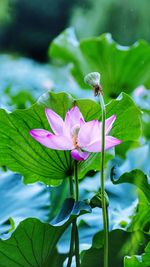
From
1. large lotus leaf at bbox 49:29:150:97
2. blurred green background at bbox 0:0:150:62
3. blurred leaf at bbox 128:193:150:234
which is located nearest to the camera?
blurred leaf at bbox 128:193:150:234

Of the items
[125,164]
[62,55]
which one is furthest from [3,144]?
[62,55]

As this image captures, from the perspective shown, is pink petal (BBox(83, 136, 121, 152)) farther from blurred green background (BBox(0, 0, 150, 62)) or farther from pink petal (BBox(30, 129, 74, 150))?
blurred green background (BBox(0, 0, 150, 62))

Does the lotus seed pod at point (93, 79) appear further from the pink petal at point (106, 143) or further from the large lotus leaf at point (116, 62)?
the large lotus leaf at point (116, 62)

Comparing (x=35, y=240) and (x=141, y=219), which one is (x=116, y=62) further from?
(x=35, y=240)

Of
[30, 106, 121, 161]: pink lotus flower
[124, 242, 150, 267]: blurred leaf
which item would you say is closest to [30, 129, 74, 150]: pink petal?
[30, 106, 121, 161]: pink lotus flower

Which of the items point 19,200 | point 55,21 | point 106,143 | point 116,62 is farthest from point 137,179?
point 55,21

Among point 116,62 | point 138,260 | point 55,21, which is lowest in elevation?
point 138,260
